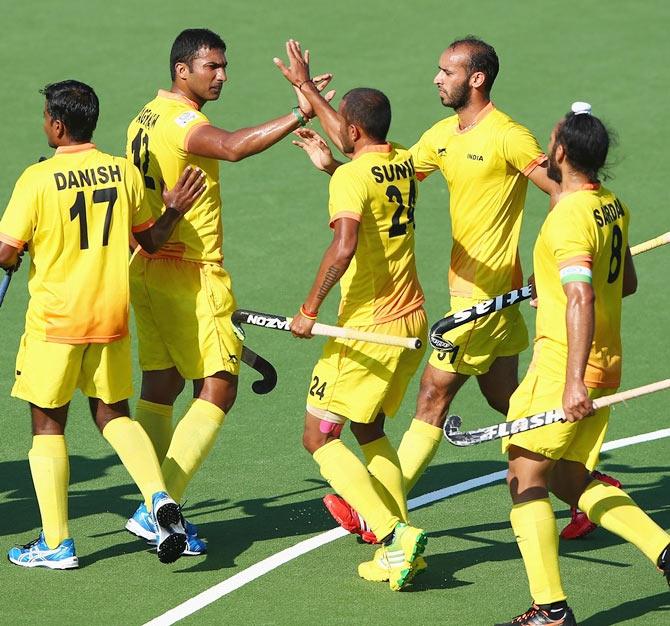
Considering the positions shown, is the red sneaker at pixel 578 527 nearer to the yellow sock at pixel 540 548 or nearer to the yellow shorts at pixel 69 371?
the yellow sock at pixel 540 548

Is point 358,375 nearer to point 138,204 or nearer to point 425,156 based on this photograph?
point 138,204

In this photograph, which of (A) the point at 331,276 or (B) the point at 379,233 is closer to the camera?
(A) the point at 331,276

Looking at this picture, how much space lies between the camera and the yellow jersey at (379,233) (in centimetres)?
757

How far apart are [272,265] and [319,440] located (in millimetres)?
5236

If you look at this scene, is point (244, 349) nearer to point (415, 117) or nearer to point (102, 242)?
point (102, 242)

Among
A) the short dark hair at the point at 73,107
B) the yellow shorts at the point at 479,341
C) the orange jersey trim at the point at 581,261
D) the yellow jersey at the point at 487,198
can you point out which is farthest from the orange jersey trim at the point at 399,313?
the short dark hair at the point at 73,107

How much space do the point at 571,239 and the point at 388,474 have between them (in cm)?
201

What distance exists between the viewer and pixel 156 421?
8.62 metres

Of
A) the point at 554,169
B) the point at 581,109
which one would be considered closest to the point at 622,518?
the point at 554,169

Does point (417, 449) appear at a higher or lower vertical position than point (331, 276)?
lower

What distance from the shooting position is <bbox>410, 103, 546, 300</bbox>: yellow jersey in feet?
27.2

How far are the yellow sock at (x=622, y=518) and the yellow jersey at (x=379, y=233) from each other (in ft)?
4.65

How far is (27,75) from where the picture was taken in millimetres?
15820

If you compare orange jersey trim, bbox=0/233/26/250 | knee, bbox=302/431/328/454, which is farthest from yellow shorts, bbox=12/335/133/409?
knee, bbox=302/431/328/454
